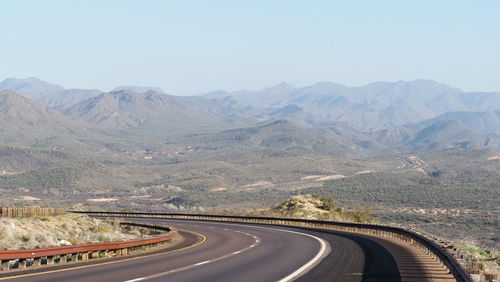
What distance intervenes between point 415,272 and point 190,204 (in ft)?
381

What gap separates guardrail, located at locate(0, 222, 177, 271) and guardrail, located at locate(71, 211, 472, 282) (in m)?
10.6

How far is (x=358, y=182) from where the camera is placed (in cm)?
17312

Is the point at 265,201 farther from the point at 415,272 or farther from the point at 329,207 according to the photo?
the point at 415,272

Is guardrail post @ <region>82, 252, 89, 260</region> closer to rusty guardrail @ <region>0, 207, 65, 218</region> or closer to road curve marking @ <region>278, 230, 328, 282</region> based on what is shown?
road curve marking @ <region>278, 230, 328, 282</region>

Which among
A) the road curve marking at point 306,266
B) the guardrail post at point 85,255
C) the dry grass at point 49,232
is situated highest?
the dry grass at point 49,232

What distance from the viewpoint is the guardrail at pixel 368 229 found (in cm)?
1802

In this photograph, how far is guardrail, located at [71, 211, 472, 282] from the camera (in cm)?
1802

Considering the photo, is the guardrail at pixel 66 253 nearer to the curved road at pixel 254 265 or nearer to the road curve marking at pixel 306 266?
the curved road at pixel 254 265

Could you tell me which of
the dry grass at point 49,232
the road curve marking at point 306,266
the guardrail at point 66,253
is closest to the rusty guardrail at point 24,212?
the dry grass at point 49,232

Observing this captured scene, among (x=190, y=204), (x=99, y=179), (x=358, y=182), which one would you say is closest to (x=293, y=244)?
(x=190, y=204)

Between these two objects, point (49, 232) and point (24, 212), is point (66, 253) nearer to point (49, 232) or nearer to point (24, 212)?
point (49, 232)

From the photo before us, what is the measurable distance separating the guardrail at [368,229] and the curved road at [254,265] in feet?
2.44

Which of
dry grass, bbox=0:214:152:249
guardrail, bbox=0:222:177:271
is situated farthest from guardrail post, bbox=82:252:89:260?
dry grass, bbox=0:214:152:249

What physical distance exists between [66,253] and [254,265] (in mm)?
5585
